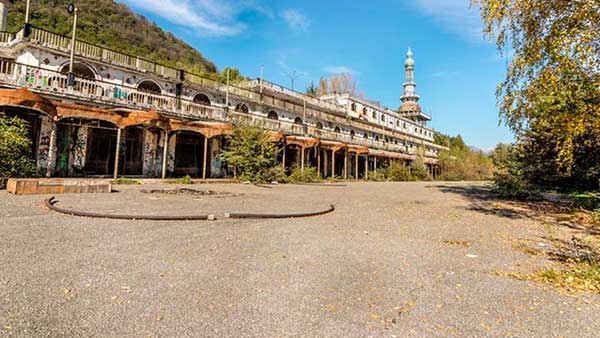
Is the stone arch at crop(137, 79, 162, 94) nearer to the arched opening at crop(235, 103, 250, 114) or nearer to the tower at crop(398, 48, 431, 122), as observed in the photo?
Answer: the arched opening at crop(235, 103, 250, 114)

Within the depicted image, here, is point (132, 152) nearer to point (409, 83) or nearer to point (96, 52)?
point (96, 52)

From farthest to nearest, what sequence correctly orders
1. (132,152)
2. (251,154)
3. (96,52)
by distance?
(251,154)
(132,152)
(96,52)

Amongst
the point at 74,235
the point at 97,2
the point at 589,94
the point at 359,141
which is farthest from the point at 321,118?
the point at 97,2

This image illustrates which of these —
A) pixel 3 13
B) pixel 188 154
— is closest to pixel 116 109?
pixel 188 154

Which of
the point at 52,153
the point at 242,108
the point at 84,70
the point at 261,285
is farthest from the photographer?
the point at 242,108

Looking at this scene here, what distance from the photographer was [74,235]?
4492 mm

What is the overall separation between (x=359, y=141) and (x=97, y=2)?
51.1 m

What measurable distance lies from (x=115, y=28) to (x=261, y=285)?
57.3m

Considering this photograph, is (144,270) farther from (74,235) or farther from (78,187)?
(78,187)

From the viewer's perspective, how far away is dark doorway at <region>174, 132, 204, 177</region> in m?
18.7

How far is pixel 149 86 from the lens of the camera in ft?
60.3

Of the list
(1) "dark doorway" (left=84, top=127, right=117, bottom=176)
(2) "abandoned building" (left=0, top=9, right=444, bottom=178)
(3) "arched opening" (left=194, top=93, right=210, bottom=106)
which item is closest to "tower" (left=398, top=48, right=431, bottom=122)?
(2) "abandoned building" (left=0, top=9, right=444, bottom=178)

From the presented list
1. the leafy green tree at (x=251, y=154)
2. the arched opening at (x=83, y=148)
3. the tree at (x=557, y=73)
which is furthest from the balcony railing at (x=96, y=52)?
the tree at (x=557, y=73)

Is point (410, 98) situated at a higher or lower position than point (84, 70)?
higher
